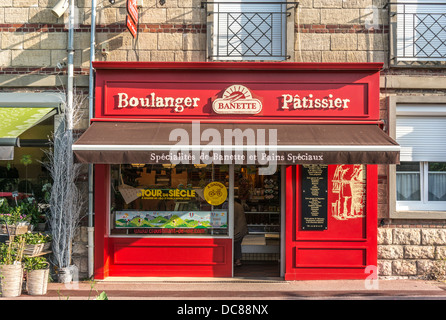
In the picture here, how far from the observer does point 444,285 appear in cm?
779

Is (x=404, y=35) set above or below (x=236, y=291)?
above

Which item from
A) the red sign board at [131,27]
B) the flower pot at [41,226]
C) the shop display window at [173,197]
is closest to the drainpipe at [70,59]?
the red sign board at [131,27]

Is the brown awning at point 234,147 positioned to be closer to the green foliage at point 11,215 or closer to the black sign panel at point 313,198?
the black sign panel at point 313,198

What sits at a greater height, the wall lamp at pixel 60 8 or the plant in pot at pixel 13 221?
the wall lamp at pixel 60 8

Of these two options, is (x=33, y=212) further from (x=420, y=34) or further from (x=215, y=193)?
(x=420, y=34)

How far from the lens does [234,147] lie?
709 cm

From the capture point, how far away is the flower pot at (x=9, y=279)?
6.72 metres

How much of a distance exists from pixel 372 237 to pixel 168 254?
155 inches

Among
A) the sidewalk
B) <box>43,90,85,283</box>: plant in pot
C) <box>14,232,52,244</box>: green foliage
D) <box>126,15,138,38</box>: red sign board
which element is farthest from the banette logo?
<box>14,232,52,244</box>: green foliage

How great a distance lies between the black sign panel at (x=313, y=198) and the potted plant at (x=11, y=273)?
4.99 meters

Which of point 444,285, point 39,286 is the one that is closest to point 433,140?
point 444,285

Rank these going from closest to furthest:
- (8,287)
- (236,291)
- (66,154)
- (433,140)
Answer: (8,287)
(236,291)
(66,154)
(433,140)

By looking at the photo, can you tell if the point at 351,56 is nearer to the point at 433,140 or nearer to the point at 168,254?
the point at 433,140

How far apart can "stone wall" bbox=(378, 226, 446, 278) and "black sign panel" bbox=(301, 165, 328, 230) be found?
1.25m
